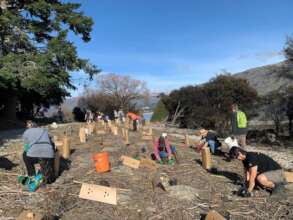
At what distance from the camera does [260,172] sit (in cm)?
757

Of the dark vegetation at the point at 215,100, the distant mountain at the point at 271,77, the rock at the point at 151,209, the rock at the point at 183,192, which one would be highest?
the distant mountain at the point at 271,77

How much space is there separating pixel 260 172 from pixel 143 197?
2.36m

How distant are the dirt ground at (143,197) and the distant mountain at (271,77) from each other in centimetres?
1345

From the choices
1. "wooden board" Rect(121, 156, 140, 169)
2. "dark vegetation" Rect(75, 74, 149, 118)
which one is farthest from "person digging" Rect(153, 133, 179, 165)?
"dark vegetation" Rect(75, 74, 149, 118)

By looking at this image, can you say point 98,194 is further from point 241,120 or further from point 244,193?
point 241,120

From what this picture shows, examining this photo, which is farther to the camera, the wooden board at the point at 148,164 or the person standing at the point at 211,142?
the person standing at the point at 211,142

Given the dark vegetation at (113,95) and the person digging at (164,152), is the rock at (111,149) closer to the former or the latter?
the person digging at (164,152)

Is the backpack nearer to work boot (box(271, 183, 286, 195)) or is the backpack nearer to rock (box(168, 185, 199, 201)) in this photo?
rock (box(168, 185, 199, 201))

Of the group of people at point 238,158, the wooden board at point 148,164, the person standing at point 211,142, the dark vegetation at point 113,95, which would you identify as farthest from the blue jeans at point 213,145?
the dark vegetation at point 113,95

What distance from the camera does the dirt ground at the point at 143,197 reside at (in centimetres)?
648

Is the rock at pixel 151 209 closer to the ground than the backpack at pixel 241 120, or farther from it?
closer to the ground

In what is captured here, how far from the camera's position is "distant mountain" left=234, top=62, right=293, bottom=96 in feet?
72.6

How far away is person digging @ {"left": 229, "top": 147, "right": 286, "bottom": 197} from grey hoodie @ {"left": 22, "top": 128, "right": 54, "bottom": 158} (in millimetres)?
3753

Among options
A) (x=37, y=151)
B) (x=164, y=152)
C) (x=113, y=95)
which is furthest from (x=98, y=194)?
(x=113, y=95)
